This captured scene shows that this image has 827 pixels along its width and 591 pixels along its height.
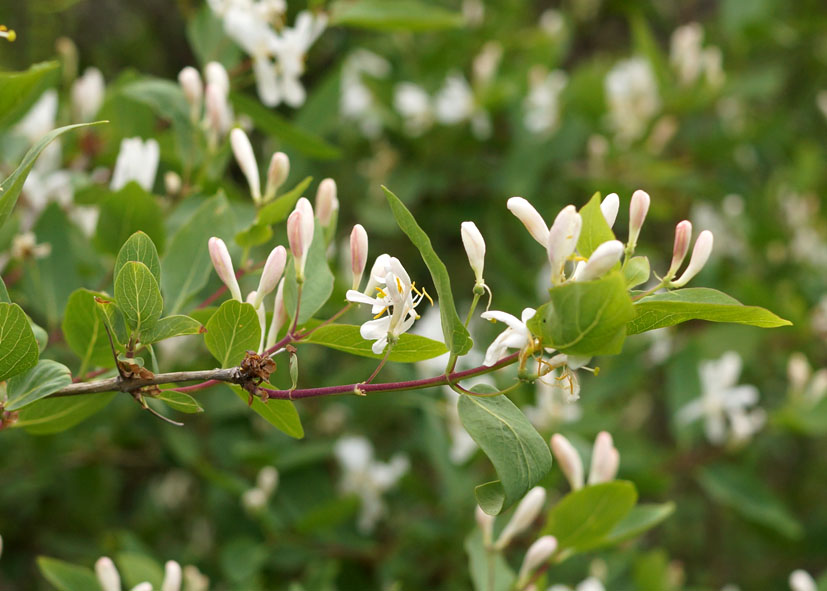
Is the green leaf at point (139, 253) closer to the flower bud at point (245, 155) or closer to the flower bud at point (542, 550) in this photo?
the flower bud at point (245, 155)

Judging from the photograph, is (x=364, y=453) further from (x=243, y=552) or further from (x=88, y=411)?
(x=88, y=411)

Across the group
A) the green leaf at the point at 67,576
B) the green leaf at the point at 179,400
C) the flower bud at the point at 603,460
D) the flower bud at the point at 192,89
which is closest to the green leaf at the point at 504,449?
the green leaf at the point at 179,400

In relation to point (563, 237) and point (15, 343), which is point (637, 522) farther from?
point (15, 343)

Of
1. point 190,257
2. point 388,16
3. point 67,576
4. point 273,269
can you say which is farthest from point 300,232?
point 388,16

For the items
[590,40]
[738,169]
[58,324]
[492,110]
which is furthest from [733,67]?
[58,324]

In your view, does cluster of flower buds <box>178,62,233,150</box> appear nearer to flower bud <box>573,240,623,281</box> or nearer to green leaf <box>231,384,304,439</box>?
green leaf <box>231,384,304,439</box>

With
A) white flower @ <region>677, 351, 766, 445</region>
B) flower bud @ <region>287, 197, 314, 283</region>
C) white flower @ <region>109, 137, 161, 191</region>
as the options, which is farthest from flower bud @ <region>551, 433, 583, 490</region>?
white flower @ <region>677, 351, 766, 445</region>

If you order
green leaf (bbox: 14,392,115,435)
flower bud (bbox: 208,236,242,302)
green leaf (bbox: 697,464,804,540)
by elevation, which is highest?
flower bud (bbox: 208,236,242,302)
